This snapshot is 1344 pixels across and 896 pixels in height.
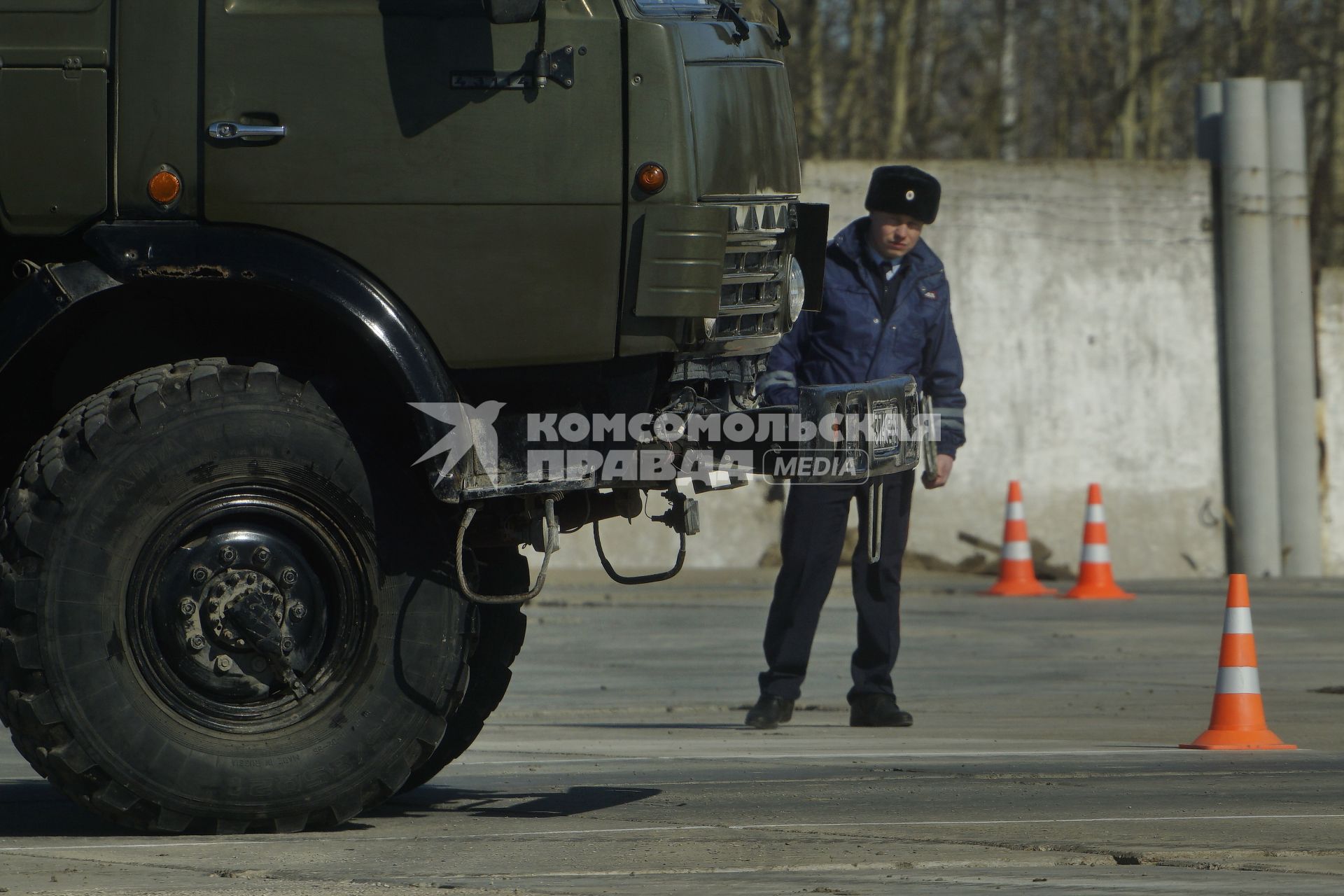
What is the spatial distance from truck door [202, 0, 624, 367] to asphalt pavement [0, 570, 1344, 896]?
4.17 feet

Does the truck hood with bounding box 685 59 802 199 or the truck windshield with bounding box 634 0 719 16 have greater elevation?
the truck windshield with bounding box 634 0 719 16

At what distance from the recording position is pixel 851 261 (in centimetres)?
827

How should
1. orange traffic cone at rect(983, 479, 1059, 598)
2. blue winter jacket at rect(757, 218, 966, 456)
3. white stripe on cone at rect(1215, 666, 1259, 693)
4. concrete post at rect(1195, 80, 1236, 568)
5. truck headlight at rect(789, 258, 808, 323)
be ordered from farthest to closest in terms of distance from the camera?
concrete post at rect(1195, 80, 1236, 568) < orange traffic cone at rect(983, 479, 1059, 598) < blue winter jacket at rect(757, 218, 966, 456) < white stripe on cone at rect(1215, 666, 1259, 693) < truck headlight at rect(789, 258, 808, 323)

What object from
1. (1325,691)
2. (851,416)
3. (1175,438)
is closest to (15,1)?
(851,416)

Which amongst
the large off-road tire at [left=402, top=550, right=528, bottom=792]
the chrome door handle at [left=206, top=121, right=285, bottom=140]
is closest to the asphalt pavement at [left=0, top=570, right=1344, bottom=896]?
the large off-road tire at [left=402, top=550, right=528, bottom=792]

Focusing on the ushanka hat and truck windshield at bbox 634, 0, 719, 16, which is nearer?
truck windshield at bbox 634, 0, 719, 16

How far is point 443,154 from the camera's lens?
514 centimetres

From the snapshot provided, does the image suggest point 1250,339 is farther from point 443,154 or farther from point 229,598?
point 229,598

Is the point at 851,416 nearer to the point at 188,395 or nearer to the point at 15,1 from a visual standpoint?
the point at 188,395

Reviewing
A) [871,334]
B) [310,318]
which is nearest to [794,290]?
[310,318]

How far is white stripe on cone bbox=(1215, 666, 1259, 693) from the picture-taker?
303 inches

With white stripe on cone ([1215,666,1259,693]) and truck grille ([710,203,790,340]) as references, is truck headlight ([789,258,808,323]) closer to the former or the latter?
truck grille ([710,203,790,340])

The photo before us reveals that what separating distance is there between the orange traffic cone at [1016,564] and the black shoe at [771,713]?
6459 millimetres

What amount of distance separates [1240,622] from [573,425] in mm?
3567
